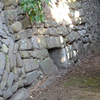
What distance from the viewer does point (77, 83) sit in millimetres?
3154

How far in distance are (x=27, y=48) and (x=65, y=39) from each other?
1835mm

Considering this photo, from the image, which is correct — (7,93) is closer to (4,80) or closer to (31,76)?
(4,80)

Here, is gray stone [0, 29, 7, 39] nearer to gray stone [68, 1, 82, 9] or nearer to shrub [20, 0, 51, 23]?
shrub [20, 0, 51, 23]

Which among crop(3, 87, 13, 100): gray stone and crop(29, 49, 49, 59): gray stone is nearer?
crop(3, 87, 13, 100): gray stone

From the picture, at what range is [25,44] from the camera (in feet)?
10.2

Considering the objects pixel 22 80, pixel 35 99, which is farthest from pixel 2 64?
pixel 35 99

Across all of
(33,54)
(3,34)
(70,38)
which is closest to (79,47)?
(70,38)

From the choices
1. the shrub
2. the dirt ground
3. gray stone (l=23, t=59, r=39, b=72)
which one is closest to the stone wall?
gray stone (l=23, t=59, r=39, b=72)

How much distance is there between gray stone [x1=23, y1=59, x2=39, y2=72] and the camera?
9.67 ft

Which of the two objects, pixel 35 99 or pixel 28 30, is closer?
pixel 35 99

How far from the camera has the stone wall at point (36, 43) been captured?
8.36 ft

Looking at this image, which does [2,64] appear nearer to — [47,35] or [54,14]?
[47,35]

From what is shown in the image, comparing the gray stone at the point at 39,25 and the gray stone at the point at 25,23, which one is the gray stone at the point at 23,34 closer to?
the gray stone at the point at 25,23

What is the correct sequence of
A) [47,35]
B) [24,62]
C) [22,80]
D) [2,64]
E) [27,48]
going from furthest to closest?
[47,35]
[27,48]
[24,62]
[22,80]
[2,64]
